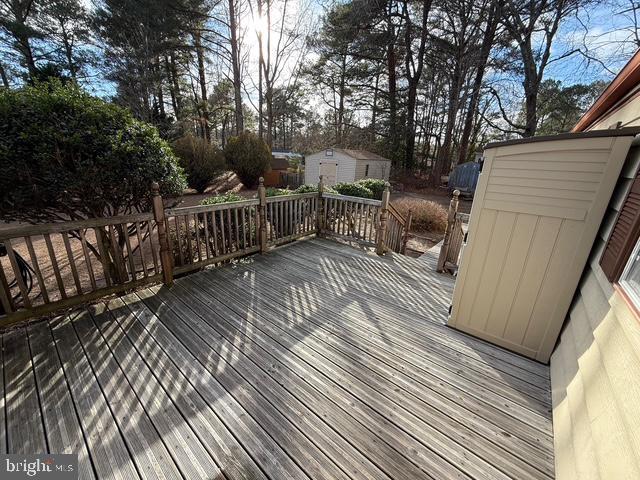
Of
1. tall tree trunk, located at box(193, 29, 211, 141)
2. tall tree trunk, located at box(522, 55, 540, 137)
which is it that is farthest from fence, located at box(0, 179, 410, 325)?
tall tree trunk, located at box(522, 55, 540, 137)

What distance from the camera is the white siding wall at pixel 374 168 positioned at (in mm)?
15008

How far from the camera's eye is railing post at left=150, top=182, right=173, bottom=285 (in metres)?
2.88

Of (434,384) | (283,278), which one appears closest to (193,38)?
(283,278)

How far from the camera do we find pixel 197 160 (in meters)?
10.5

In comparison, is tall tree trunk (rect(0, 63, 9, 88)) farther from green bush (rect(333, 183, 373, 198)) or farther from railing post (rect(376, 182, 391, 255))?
railing post (rect(376, 182, 391, 255))

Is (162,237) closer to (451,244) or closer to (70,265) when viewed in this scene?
(70,265)

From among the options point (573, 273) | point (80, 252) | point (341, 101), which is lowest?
point (80, 252)

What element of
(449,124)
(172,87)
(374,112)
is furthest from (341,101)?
(172,87)

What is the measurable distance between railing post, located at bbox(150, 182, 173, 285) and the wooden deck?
1.01 feet

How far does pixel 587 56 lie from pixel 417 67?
8577mm

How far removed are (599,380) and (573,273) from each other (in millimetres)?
968

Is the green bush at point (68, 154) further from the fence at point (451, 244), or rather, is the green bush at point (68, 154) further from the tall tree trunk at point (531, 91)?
the tall tree trunk at point (531, 91)

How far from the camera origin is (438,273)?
3877 mm

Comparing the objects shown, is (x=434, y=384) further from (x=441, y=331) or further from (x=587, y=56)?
(x=587, y=56)
